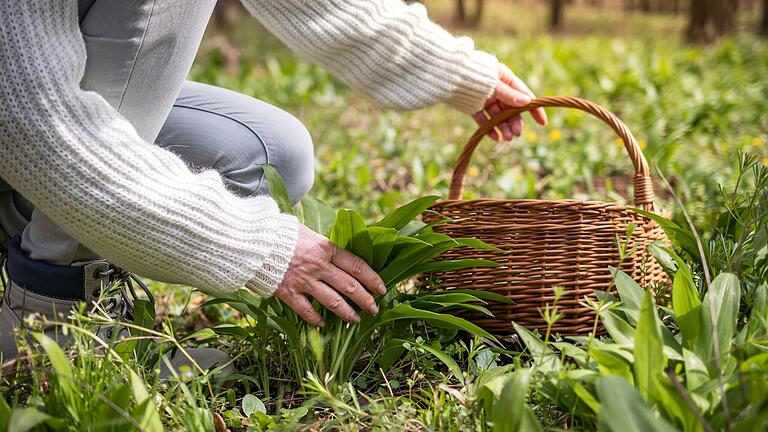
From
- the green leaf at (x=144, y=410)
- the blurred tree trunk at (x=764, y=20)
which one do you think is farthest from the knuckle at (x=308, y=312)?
the blurred tree trunk at (x=764, y=20)

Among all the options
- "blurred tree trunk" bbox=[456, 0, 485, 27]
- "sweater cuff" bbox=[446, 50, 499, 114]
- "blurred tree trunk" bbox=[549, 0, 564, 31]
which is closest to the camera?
"sweater cuff" bbox=[446, 50, 499, 114]

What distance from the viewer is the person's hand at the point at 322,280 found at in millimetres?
1436

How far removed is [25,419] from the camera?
3.62ft

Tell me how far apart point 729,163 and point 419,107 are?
1619 mm

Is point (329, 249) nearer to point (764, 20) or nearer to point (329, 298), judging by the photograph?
point (329, 298)

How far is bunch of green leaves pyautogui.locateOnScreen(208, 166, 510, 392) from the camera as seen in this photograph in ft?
4.94

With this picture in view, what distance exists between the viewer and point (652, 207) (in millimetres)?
1723

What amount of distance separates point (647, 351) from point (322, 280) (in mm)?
602

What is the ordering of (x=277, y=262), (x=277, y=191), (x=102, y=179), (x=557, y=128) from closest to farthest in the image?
(x=102, y=179)
(x=277, y=262)
(x=277, y=191)
(x=557, y=128)

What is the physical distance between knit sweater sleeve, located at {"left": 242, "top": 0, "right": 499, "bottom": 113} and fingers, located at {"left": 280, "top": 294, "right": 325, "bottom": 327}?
0.67 metres

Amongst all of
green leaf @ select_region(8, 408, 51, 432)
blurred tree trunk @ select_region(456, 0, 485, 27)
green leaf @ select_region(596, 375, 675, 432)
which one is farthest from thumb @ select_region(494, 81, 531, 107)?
blurred tree trunk @ select_region(456, 0, 485, 27)

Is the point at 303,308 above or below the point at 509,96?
below

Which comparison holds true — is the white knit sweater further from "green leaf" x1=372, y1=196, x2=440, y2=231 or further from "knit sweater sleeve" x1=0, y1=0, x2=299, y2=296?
"green leaf" x1=372, y1=196, x2=440, y2=231

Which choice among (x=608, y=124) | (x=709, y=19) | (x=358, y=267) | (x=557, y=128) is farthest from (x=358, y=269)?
(x=709, y=19)
